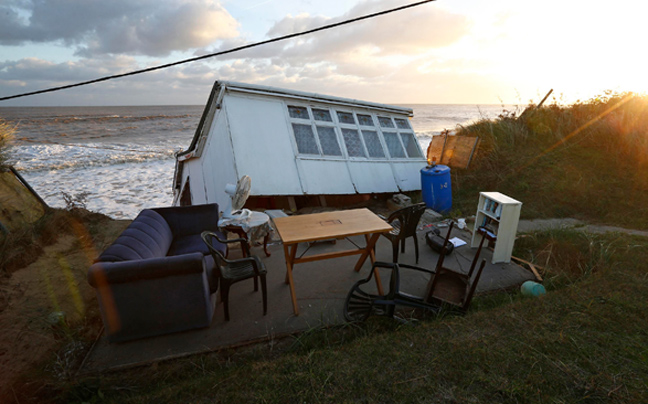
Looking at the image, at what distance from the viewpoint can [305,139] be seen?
8.05m

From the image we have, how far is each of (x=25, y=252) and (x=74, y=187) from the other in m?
12.1

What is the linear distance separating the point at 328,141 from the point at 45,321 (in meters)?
6.51

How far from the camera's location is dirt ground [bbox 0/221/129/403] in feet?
10.2

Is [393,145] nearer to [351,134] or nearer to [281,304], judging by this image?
[351,134]

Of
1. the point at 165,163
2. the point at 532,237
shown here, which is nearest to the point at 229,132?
the point at 532,237

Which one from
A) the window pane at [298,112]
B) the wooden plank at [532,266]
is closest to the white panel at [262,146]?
the window pane at [298,112]

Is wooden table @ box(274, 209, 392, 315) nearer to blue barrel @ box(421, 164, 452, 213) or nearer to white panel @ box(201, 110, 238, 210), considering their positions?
white panel @ box(201, 110, 238, 210)

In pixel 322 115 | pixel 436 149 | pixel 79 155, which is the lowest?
pixel 436 149

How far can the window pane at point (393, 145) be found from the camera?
9.49 meters

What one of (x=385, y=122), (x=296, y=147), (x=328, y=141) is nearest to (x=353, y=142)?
(x=328, y=141)

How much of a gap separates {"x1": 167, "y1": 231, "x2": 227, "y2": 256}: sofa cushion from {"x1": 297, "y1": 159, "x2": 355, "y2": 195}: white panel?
9.51ft

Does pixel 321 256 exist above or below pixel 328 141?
below

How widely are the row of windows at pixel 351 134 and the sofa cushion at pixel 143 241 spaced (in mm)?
3933

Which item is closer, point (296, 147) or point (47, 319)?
point (47, 319)
